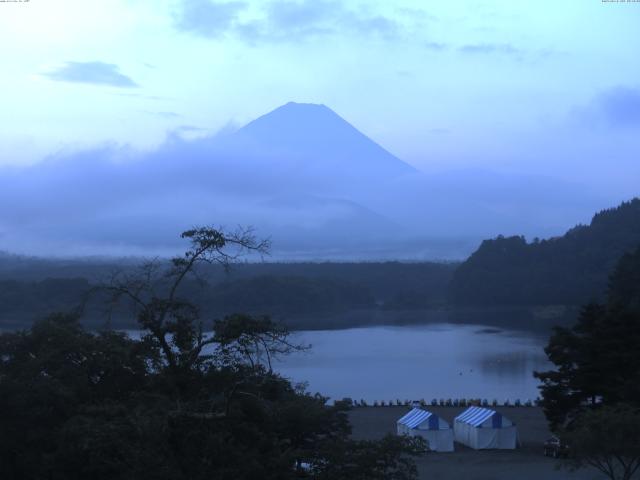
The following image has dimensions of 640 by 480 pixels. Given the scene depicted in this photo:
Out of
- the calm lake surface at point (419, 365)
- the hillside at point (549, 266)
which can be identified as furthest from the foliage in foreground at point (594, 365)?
the hillside at point (549, 266)

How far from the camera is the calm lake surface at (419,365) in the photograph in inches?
736

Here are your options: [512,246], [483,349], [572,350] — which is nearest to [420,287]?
[512,246]

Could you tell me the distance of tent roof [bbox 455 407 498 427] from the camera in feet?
38.2

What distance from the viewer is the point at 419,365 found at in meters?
23.3

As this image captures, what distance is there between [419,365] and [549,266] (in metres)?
31.1

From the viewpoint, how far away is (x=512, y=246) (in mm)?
56250

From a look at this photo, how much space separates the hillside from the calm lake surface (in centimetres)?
1635

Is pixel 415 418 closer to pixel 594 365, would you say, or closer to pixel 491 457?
pixel 491 457

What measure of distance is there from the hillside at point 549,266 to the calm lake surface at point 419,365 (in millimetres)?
16352

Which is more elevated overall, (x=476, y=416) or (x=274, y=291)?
(x=274, y=291)

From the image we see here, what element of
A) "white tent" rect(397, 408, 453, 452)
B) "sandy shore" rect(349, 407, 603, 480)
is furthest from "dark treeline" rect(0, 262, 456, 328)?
"white tent" rect(397, 408, 453, 452)

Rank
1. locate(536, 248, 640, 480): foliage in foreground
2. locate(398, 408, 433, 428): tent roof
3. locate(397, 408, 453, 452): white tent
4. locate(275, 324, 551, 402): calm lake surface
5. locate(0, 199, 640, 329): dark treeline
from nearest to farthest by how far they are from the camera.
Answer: locate(536, 248, 640, 480): foliage in foreground < locate(397, 408, 453, 452): white tent < locate(398, 408, 433, 428): tent roof < locate(275, 324, 551, 402): calm lake surface < locate(0, 199, 640, 329): dark treeline

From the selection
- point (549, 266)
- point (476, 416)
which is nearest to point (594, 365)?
point (476, 416)

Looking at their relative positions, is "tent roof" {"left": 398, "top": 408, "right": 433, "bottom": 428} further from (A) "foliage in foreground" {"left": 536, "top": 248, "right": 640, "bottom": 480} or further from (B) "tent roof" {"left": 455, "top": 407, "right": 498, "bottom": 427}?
(A) "foliage in foreground" {"left": 536, "top": 248, "right": 640, "bottom": 480}
